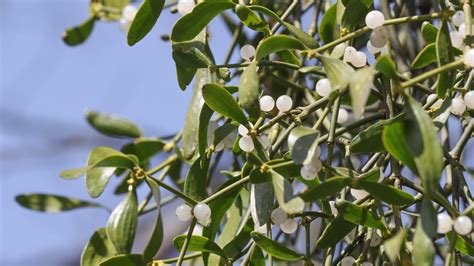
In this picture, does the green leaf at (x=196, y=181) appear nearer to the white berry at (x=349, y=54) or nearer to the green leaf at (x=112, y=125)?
the white berry at (x=349, y=54)

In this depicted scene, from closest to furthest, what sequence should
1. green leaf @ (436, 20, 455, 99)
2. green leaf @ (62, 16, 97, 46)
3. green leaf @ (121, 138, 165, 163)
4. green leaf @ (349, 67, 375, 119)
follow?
green leaf @ (349, 67, 375, 119), green leaf @ (436, 20, 455, 99), green leaf @ (121, 138, 165, 163), green leaf @ (62, 16, 97, 46)

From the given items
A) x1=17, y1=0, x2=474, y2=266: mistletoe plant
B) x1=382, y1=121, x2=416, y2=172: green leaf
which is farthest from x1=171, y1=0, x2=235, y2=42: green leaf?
x1=382, y1=121, x2=416, y2=172: green leaf

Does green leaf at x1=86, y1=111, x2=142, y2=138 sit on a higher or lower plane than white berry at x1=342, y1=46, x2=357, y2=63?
lower

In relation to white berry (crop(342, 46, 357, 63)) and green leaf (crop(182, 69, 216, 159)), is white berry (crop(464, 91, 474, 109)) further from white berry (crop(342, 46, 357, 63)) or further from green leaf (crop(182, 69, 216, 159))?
green leaf (crop(182, 69, 216, 159))

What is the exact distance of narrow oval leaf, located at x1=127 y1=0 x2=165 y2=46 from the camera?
707 millimetres

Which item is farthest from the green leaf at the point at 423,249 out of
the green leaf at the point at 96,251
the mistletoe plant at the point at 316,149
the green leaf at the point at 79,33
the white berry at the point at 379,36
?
the green leaf at the point at 79,33

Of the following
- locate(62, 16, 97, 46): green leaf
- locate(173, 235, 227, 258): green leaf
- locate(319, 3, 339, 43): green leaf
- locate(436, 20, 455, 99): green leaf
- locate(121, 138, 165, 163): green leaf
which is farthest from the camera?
locate(62, 16, 97, 46): green leaf

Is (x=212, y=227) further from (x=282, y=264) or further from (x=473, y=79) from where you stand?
(x=282, y=264)

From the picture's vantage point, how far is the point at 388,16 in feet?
2.97

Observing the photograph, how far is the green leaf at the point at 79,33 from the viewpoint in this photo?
3.75 ft

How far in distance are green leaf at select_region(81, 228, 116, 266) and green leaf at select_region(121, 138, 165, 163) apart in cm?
16

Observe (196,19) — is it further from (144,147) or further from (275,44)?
(144,147)

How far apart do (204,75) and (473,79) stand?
22cm

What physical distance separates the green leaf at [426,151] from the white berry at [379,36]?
0.17 metres
